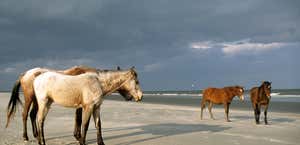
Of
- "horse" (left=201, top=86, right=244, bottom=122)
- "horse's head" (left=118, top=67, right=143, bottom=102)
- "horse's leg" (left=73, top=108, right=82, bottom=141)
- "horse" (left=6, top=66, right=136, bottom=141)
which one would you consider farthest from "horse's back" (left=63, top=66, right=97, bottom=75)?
"horse" (left=201, top=86, right=244, bottom=122)

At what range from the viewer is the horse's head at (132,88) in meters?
7.54

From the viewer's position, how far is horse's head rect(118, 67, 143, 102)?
7539mm

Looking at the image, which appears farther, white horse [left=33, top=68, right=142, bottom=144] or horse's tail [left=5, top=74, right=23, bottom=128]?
horse's tail [left=5, top=74, right=23, bottom=128]

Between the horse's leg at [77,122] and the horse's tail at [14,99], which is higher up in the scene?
the horse's tail at [14,99]

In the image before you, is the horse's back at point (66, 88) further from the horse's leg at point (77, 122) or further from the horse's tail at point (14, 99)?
the horse's tail at point (14, 99)

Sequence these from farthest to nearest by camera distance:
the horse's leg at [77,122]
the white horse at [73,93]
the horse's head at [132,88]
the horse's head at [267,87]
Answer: the horse's head at [267,87] → the horse's leg at [77,122] → the horse's head at [132,88] → the white horse at [73,93]

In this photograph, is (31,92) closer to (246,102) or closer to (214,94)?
(214,94)

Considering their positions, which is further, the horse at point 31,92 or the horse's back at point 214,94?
the horse's back at point 214,94

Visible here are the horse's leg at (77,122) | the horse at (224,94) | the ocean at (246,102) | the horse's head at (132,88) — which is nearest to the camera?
the horse's head at (132,88)

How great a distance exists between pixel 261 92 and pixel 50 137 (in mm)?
8249

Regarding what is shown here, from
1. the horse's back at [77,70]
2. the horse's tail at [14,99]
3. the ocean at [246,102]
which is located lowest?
the ocean at [246,102]

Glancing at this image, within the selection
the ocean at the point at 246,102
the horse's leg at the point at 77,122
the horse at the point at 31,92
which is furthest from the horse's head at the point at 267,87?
the ocean at the point at 246,102

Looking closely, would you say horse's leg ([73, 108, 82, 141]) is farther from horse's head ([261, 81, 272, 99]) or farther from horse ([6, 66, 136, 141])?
horse's head ([261, 81, 272, 99])

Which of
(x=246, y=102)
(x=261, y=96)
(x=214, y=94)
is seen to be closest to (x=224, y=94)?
(x=214, y=94)
